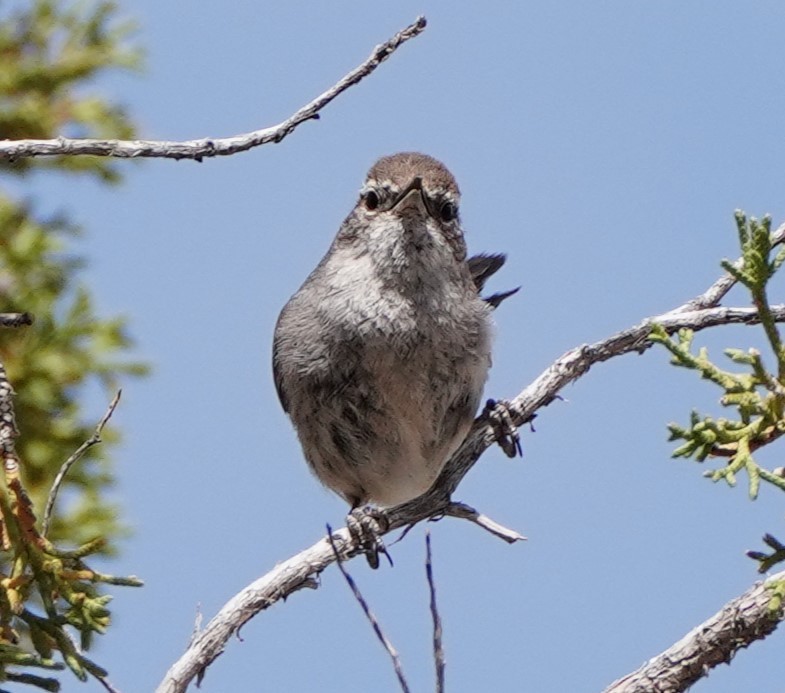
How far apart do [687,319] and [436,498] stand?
4.26 ft

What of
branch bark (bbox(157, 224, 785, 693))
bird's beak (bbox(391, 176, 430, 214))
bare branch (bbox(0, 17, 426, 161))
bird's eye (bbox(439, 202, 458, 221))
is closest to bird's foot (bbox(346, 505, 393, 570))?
branch bark (bbox(157, 224, 785, 693))

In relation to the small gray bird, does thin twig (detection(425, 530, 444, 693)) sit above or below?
below

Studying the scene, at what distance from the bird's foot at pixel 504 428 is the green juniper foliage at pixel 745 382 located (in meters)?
2.18

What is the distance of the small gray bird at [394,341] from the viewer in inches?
235

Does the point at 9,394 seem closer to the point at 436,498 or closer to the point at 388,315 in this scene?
the point at 436,498

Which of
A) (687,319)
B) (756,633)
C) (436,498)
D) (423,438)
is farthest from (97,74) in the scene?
(756,633)

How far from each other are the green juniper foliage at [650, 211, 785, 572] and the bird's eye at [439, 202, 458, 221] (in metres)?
2.81

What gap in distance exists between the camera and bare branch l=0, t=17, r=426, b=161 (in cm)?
353

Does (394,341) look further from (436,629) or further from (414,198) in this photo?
(436,629)

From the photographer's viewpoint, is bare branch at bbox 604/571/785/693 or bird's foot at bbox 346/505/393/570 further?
bird's foot at bbox 346/505/393/570

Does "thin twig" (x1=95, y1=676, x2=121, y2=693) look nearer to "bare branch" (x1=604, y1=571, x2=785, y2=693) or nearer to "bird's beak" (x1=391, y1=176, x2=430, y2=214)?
"bare branch" (x1=604, y1=571, x2=785, y2=693)

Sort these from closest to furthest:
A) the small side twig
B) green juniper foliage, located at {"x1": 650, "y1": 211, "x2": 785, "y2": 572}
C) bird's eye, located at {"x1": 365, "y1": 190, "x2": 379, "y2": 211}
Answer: green juniper foliage, located at {"x1": 650, "y1": 211, "x2": 785, "y2": 572} < the small side twig < bird's eye, located at {"x1": 365, "y1": 190, "x2": 379, "y2": 211}

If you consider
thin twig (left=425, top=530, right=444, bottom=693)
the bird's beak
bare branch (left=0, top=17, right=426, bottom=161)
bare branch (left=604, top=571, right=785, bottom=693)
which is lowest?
bare branch (left=604, top=571, right=785, bottom=693)

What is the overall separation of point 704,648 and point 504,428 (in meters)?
2.18
